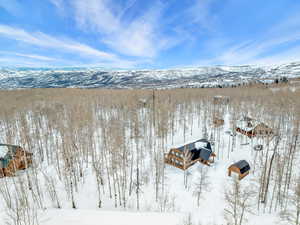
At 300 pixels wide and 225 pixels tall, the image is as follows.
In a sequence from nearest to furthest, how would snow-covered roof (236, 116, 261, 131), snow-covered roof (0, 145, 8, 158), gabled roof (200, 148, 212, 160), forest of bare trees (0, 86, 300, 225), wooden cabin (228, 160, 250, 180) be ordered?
forest of bare trees (0, 86, 300, 225) < snow-covered roof (0, 145, 8, 158) < wooden cabin (228, 160, 250, 180) < gabled roof (200, 148, 212, 160) < snow-covered roof (236, 116, 261, 131)

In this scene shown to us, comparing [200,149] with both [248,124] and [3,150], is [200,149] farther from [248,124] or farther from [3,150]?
[3,150]

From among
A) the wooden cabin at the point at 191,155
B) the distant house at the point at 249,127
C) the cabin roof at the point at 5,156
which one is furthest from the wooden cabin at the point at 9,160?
the distant house at the point at 249,127

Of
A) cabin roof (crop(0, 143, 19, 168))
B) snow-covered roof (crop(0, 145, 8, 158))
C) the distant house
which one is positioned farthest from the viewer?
the distant house

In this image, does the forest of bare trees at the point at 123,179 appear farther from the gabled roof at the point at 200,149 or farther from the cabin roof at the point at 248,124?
the gabled roof at the point at 200,149

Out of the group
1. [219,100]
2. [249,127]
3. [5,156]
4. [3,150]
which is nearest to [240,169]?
[249,127]

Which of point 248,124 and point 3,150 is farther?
point 248,124

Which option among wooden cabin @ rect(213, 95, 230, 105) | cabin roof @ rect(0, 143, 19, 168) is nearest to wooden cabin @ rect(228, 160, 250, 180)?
cabin roof @ rect(0, 143, 19, 168)

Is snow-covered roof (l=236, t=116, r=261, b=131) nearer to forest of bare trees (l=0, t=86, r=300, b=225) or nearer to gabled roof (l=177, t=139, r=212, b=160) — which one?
forest of bare trees (l=0, t=86, r=300, b=225)

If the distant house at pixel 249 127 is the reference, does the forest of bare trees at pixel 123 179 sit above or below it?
below
